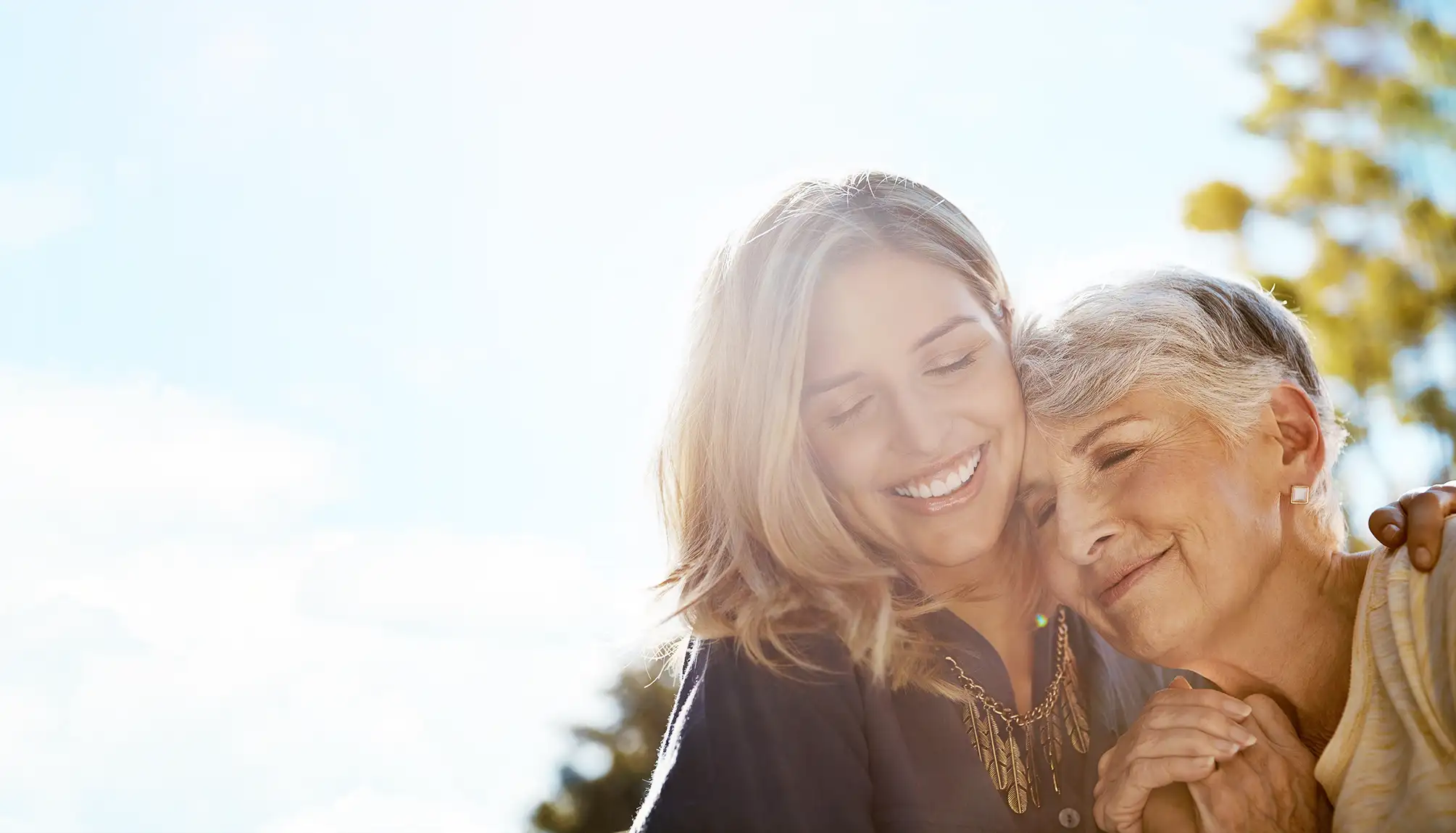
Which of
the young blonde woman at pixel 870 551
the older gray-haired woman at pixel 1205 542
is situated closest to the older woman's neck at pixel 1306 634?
the older gray-haired woman at pixel 1205 542

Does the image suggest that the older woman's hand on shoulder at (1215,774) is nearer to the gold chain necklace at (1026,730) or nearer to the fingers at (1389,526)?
the gold chain necklace at (1026,730)

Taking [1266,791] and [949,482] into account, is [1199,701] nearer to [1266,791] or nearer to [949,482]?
[1266,791]

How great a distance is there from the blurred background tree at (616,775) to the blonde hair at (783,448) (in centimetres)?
721

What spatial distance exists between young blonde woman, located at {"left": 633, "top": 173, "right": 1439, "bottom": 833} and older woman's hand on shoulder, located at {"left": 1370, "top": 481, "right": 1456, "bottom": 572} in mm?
776

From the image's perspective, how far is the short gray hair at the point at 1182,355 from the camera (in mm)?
2660

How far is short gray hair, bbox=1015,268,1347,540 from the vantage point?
2.66 m

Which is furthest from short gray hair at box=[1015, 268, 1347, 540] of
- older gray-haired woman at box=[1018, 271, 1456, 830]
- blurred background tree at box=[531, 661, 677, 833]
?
blurred background tree at box=[531, 661, 677, 833]

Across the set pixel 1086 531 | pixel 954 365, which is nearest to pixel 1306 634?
pixel 1086 531

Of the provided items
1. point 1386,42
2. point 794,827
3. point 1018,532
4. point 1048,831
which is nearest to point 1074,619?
point 1018,532

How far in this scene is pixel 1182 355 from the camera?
105 inches

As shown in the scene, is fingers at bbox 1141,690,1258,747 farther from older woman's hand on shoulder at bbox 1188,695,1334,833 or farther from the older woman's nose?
the older woman's nose

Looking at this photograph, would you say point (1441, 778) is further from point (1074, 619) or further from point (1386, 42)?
point (1386, 42)

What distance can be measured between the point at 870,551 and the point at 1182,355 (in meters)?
0.95

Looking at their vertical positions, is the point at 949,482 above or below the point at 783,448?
below
